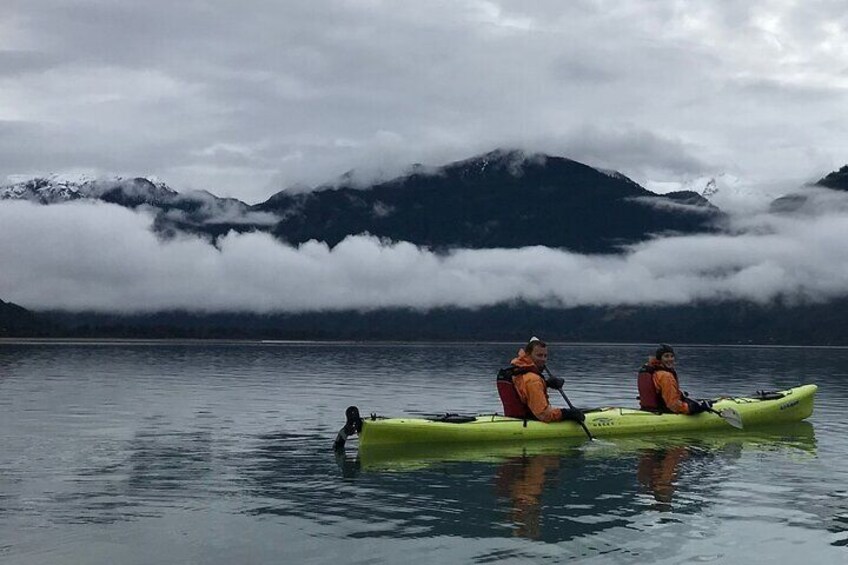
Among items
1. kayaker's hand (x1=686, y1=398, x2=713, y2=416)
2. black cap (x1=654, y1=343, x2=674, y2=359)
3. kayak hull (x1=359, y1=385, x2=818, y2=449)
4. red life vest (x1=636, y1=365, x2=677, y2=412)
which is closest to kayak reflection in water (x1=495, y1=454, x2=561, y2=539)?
kayak hull (x1=359, y1=385, x2=818, y2=449)

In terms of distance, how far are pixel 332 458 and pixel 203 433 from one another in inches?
304

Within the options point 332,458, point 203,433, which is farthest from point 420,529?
point 203,433

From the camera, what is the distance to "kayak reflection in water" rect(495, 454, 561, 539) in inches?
663

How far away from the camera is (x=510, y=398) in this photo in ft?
93.1

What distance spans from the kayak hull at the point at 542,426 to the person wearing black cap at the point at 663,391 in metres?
0.34

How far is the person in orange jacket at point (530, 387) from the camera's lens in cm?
2702

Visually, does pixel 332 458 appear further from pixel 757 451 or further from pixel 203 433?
pixel 757 451

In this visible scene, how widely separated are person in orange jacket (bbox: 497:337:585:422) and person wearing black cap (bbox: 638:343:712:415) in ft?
14.2

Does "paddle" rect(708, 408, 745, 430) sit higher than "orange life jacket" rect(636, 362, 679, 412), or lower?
lower

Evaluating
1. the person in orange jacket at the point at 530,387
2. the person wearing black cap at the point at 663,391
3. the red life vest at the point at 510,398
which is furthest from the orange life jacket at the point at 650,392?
the red life vest at the point at 510,398

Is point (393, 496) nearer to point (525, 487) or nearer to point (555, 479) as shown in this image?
point (525, 487)

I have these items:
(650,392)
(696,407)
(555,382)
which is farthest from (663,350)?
(555,382)

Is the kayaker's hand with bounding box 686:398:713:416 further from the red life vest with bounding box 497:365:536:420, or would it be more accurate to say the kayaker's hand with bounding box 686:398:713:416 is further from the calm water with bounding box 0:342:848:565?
the red life vest with bounding box 497:365:536:420

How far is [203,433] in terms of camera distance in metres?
31.1
